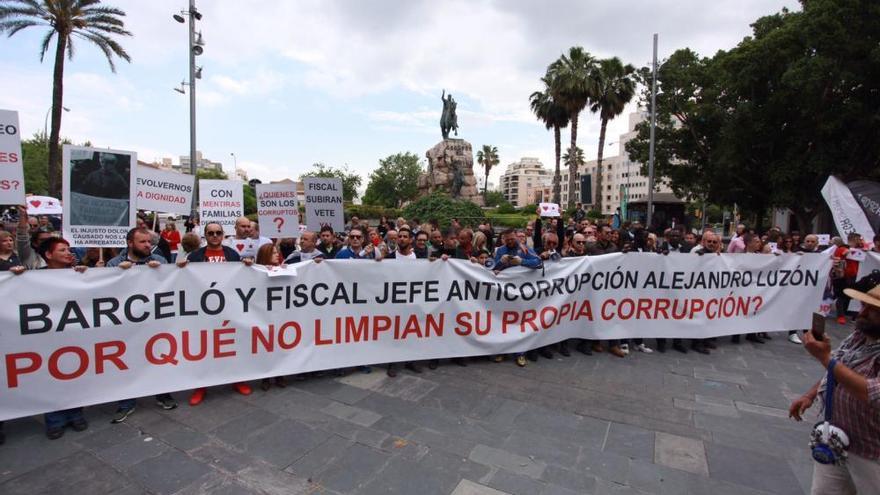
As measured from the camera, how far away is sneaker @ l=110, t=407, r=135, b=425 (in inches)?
140

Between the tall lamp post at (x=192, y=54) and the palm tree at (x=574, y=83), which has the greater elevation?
the palm tree at (x=574, y=83)

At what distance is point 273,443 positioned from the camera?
130 inches

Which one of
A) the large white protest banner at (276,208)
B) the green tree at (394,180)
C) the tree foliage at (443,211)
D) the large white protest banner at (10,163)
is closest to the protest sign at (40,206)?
the large white protest banner at (276,208)

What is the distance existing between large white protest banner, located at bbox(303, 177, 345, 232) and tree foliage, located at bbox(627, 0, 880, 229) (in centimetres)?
1363

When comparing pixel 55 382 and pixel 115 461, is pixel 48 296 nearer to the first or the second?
pixel 55 382

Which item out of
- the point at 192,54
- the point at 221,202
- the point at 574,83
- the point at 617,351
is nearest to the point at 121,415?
the point at 221,202

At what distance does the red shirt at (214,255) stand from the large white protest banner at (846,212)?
31.7 feet

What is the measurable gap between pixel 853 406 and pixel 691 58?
20.7 m

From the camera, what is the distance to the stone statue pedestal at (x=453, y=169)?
79.2ft

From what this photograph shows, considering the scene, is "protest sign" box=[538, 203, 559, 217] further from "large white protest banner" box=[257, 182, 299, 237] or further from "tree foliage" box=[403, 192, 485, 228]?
"large white protest banner" box=[257, 182, 299, 237]

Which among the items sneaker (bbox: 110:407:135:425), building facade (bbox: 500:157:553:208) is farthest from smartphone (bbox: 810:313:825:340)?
building facade (bbox: 500:157:553:208)

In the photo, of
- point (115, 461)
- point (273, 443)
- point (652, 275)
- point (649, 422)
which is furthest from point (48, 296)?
point (652, 275)

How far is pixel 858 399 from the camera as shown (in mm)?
1848

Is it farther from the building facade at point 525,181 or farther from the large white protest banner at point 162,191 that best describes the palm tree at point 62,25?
the building facade at point 525,181
